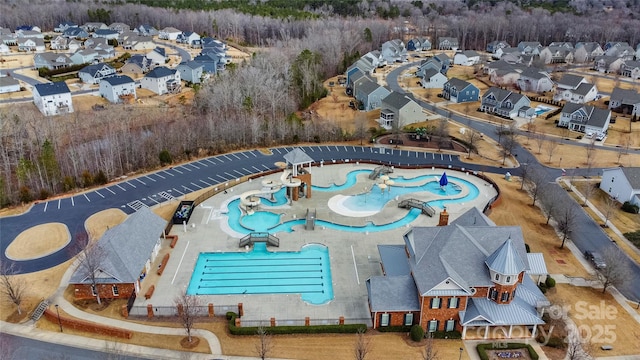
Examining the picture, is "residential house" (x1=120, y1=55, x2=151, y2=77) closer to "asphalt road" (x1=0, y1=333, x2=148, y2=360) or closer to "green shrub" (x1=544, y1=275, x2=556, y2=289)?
"asphalt road" (x1=0, y1=333, x2=148, y2=360)

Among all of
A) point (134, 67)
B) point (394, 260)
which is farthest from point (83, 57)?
point (394, 260)

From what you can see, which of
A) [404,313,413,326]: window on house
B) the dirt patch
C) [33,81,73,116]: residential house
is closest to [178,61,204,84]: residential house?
[33,81,73,116]: residential house

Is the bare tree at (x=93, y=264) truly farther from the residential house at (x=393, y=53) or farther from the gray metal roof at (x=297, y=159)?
the residential house at (x=393, y=53)

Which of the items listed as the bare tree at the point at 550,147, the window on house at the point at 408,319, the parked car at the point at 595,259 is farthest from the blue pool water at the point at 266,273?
the bare tree at the point at 550,147

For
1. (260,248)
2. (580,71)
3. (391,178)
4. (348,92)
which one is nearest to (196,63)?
(348,92)

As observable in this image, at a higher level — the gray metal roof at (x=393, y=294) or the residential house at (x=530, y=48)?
the residential house at (x=530, y=48)

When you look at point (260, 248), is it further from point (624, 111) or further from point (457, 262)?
point (624, 111)
